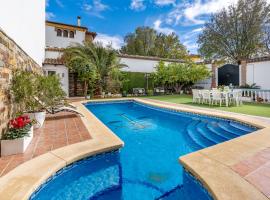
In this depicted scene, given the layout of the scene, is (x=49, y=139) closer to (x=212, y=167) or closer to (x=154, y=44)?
(x=212, y=167)

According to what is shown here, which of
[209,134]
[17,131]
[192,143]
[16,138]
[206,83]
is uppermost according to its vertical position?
[206,83]

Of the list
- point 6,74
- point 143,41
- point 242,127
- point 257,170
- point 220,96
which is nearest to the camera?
point 257,170

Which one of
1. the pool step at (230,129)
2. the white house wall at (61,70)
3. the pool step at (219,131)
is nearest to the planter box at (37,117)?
the pool step at (219,131)

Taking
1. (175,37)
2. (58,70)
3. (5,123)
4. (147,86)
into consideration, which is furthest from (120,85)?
(175,37)

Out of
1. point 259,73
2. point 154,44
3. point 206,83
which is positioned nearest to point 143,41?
point 154,44

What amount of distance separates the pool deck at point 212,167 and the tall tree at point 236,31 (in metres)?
20.8

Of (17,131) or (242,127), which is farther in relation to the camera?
(242,127)

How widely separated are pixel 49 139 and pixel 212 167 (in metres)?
3.63

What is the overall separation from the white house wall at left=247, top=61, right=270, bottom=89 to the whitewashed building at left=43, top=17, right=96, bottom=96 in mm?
14484

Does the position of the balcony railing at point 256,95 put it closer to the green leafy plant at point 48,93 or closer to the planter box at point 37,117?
the green leafy plant at point 48,93

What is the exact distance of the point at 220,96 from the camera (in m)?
10.6

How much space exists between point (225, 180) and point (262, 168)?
84 centimetres

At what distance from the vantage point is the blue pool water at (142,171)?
2.97 metres

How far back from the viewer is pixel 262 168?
2.90 meters
